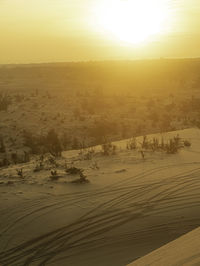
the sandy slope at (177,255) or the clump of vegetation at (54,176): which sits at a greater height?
the clump of vegetation at (54,176)

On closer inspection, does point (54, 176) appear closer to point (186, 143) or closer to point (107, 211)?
point (107, 211)

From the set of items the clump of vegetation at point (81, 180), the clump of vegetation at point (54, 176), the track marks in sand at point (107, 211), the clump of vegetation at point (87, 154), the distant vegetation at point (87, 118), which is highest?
the distant vegetation at point (87, 118)

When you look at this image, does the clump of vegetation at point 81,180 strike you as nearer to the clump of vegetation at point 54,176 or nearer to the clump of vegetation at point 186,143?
the clump of vegetation at point 54,176

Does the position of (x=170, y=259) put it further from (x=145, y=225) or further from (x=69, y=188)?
(x=69, y=188)

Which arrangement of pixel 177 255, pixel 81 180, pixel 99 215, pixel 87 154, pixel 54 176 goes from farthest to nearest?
1. pixel 87 154
2. pixel 54 176
3. pixel 81 180
4. pixel 99 215
5. pixel 177 255

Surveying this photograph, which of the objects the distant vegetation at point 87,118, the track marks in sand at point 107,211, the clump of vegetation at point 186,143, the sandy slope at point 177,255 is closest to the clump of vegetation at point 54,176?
the distant vegetation at point 87,118

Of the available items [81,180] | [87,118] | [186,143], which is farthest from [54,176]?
[87,118]

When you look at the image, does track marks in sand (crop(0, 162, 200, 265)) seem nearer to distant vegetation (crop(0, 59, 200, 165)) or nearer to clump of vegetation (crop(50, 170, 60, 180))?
clump of vegetation (crop(50, 170, 60, 180))
